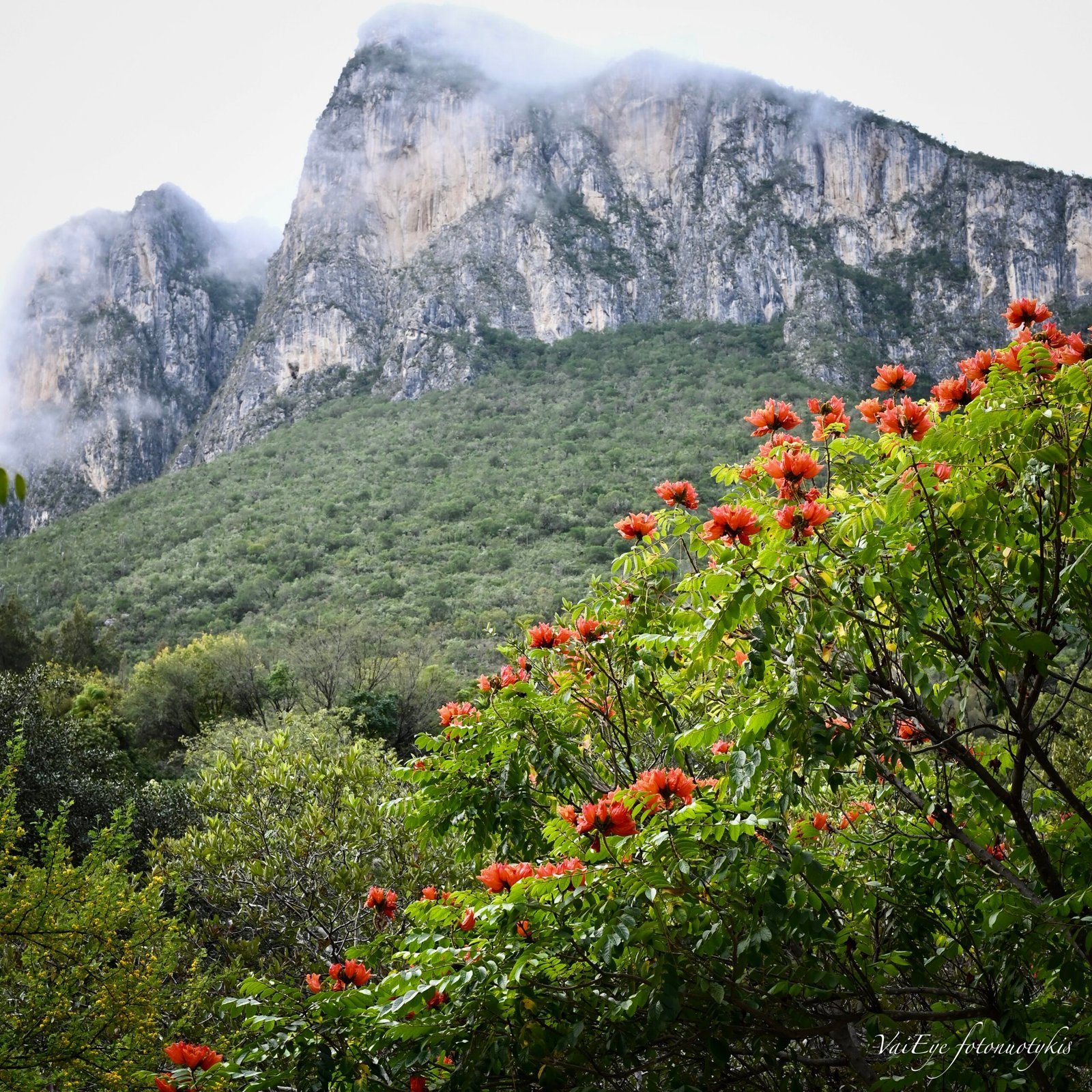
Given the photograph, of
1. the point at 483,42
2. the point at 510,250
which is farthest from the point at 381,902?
the point at 483,42

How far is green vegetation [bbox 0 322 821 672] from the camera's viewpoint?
116ft

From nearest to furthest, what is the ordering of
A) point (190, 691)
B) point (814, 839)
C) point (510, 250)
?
1. point (814, 839)
2. point (190, 691)
3. point (510, 250)

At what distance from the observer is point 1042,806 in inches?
136

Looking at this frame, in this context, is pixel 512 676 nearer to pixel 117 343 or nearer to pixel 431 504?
pixel 431 504

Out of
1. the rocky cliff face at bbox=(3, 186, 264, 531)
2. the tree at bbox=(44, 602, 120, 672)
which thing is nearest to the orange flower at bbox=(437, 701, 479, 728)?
the tree at bbox=(44, 602, 120, 672)

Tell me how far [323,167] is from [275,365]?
2620cm

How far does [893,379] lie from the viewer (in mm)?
3332

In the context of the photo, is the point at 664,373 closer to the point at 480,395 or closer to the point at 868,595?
the point at 480,395

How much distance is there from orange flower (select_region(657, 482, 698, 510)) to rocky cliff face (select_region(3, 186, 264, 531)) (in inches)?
3709

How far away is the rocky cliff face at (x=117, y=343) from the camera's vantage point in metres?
88.2

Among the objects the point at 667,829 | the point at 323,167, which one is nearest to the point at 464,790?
the point at 667,829

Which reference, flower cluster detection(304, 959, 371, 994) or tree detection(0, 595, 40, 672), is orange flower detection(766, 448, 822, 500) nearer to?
flower cluster detection(304, 959, 371, 994)

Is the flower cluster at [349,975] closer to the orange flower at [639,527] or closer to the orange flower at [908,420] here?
the orange flower at [639,527]

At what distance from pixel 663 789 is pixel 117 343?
106 metres
